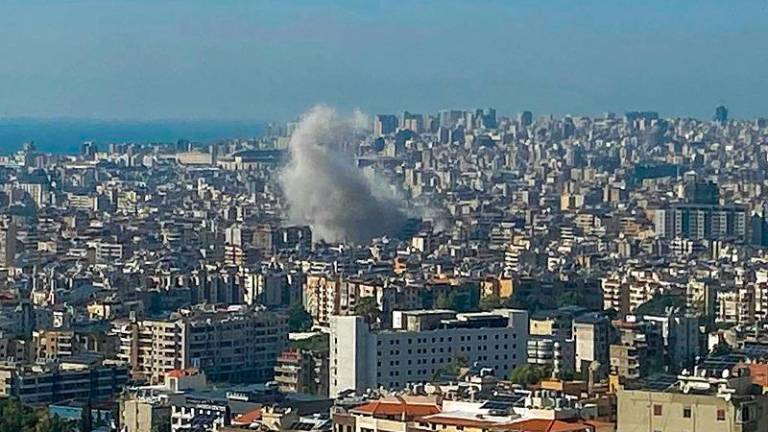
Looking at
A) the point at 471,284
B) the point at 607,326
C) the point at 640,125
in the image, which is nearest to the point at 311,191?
the point at 471,284

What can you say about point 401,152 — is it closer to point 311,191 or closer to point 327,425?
point 311,191

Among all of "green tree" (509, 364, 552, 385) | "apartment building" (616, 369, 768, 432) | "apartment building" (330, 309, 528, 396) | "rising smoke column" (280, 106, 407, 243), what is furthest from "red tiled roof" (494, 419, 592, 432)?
"rising smoke column" (280, 106, 407, 243)

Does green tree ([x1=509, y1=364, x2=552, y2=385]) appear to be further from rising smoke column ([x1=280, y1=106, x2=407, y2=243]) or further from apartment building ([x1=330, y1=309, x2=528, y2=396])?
rising smoke column ([x1=280, y1=106, x2=407, y2=243])

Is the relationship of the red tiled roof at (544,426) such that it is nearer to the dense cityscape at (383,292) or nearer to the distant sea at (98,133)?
the dense cityscape at (383,292)

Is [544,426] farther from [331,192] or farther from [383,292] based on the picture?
[331,192]

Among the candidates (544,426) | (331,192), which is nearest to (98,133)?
(331,192)

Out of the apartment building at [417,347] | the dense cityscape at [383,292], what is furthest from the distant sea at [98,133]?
the apartment building at [417,347]
